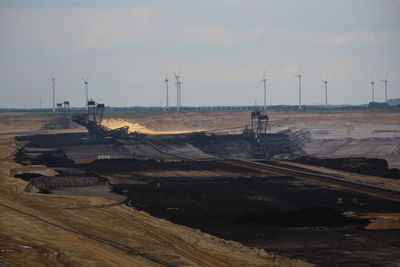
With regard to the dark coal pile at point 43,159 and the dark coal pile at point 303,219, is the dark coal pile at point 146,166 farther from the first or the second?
the dark coal pile at point 303,219

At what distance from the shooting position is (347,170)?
93.2m

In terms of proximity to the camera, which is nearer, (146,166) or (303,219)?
(303,219)

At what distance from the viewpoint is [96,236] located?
132 ft

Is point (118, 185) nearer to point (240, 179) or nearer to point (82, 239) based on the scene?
point (240, 179)

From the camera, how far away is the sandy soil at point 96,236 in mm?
34000

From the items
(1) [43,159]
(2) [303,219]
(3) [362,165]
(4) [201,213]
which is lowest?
(3) [362,165]

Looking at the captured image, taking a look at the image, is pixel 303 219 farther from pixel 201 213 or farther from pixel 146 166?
pixel 146 166

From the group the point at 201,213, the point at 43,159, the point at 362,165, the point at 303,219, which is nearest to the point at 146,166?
the point at 43,159

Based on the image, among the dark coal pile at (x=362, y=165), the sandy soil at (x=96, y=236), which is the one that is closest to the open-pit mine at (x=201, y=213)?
the sandy soil at (x=96, y=236)

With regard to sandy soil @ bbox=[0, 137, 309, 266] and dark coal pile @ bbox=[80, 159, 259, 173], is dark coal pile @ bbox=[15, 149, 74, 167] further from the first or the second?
sandy soil @ bbox=[0, 137, 309, 266]

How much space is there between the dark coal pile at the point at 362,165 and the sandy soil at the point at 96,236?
4578cm

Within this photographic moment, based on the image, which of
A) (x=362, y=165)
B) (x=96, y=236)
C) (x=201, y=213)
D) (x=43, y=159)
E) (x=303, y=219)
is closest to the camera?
(x=96, y=236)

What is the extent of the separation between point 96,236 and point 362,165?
6320 cm

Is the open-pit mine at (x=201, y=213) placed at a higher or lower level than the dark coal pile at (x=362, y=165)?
higher
